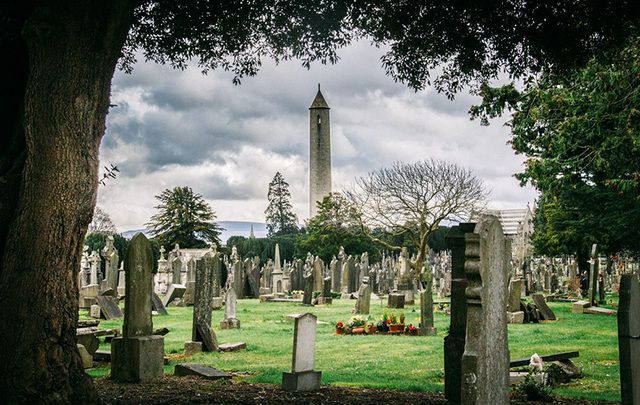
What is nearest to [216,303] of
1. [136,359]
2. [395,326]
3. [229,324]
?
[229,324]

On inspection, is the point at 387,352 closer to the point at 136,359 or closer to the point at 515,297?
the point at 136,359

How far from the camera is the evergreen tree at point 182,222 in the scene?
64750mm

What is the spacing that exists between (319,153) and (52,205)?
3077 inches

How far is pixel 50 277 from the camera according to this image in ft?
20.7

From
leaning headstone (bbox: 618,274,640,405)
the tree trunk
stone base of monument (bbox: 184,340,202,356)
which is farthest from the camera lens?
stone base of monument (bbox: 184,340,202,356)

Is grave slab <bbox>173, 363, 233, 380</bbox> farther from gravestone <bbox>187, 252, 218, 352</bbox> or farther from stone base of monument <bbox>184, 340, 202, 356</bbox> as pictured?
gravestone <bbox>187, 252, 218, 352</bbox>

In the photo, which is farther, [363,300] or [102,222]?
[102,222]

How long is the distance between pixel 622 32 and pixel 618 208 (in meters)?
24.2

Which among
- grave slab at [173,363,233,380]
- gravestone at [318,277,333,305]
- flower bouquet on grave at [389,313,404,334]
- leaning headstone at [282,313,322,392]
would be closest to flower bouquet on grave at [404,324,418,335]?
flower bouquet on grave at [389,313,404,334]

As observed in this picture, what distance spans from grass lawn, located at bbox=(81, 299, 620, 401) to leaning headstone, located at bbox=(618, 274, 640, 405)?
7.95 ft

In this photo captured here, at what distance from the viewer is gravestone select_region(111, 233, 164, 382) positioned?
946 centimetres

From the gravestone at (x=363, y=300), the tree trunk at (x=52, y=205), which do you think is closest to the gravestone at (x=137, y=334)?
the tree trunk at (x=52, y=205)

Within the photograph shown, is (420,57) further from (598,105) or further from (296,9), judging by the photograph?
(598,105)

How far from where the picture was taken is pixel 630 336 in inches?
227
